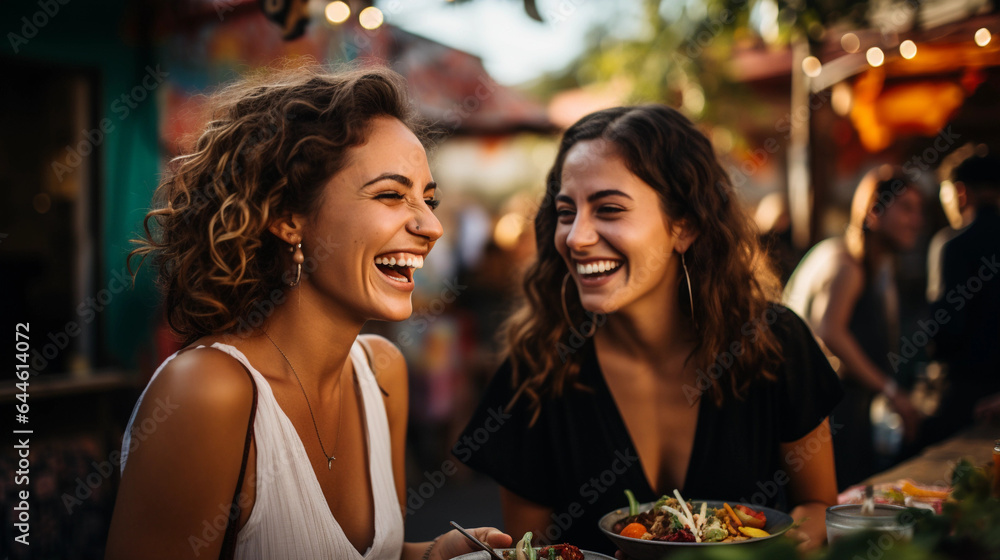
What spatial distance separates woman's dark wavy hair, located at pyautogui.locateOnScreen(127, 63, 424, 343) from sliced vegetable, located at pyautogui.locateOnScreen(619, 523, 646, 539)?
1.12 meters

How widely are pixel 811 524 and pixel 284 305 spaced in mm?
1668

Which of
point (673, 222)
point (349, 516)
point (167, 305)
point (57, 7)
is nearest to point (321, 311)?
point (167, 305)

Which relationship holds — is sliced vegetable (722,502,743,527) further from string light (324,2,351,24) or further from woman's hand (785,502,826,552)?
string light (324,2,351,24)

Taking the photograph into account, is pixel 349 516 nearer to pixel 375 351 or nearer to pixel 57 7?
pixel 375 351

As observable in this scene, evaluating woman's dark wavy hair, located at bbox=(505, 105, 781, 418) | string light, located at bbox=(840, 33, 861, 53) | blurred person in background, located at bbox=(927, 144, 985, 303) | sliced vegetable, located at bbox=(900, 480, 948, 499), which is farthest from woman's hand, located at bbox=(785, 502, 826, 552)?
string light, located at bbox=(840, 33, 861, 53)

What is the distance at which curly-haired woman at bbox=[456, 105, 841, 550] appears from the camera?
2.23 metres

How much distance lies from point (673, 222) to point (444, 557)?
1.31m

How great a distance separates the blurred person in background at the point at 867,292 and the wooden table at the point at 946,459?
0.72 m

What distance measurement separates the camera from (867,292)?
4.43 meters

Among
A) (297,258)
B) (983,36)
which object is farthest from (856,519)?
(983,36)

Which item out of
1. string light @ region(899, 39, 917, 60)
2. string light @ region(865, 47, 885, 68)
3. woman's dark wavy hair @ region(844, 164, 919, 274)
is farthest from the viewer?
string light @ region(865, 47, 885, 68)

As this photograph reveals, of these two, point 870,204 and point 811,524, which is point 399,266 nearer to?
point 811,524

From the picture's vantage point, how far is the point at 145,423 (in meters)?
1.58

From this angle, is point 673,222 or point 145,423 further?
point 673,222
